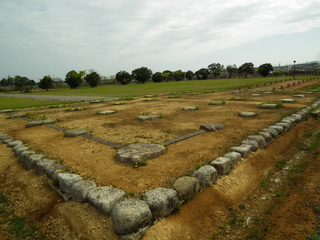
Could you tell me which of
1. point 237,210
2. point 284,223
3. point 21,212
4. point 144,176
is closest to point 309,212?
point 284,223

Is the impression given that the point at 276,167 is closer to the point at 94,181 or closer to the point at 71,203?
the point at 94,181

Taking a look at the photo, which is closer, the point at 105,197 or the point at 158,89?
the point at 105,197

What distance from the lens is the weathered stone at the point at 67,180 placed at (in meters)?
2.84

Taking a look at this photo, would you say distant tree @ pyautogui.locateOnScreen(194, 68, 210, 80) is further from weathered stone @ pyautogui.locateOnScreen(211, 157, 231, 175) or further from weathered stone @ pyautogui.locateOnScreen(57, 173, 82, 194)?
weathered stone @ pyautogui.locateOnScreen(57, 173, 82, 194)

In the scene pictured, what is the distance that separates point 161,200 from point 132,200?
346mm

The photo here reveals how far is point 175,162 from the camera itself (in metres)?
3.51

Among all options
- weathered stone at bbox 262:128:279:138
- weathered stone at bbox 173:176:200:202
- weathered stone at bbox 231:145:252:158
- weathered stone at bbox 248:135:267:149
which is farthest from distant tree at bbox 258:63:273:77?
weathered stone at bbox 173:176:200:202

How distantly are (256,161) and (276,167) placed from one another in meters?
0.36

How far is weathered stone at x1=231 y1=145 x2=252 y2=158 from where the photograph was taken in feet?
12.5

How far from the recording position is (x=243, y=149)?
3854 mm

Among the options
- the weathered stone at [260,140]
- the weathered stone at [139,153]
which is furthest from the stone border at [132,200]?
the weathered stone at [139,153]

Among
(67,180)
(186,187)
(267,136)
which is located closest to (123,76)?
(267,136)

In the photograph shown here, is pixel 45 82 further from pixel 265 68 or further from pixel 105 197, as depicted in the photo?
pixel 265 68

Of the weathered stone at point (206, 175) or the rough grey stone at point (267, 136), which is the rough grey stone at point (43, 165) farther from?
the rough grey stone at point (267, 136)
